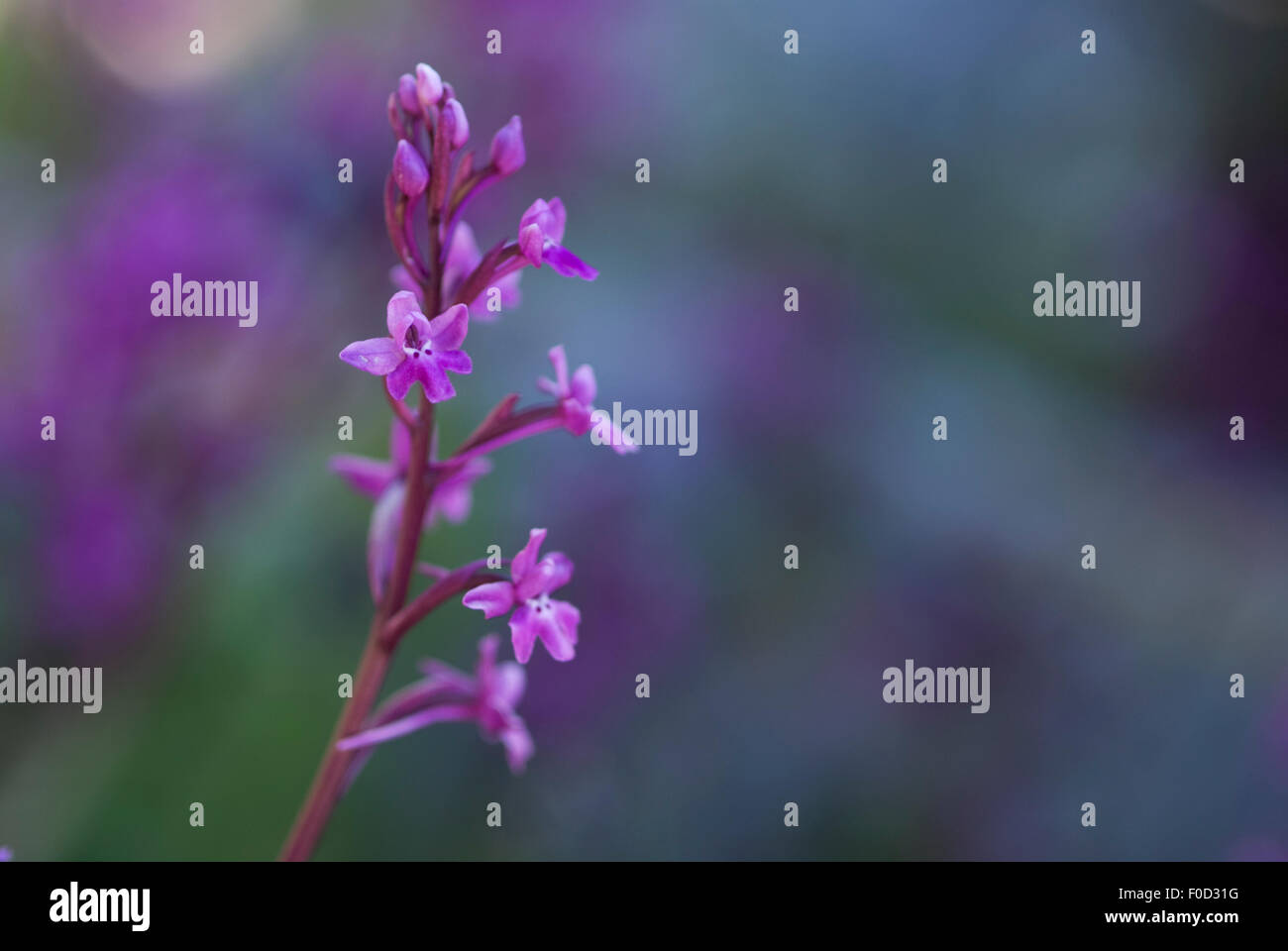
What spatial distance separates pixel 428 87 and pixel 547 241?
191mm

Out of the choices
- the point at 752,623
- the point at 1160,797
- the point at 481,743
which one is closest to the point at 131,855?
the point at 481,743

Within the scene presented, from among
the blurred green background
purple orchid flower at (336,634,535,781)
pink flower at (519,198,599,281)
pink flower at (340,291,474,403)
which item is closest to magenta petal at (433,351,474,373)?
pink flower at (340,291,474,403)

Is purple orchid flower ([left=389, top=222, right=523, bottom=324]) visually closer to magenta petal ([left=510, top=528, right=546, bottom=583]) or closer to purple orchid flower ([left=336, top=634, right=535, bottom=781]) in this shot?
magenta petal ([left=510, top=528, right=546, bottom=583])

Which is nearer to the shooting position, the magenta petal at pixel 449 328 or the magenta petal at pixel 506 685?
the magenta petal at pixel 449 328

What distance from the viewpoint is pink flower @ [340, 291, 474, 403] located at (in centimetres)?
89

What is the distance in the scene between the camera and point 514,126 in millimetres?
1020

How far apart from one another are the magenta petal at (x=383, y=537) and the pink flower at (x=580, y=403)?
0.69 ft

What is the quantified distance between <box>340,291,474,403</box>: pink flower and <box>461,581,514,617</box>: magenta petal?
20 cm

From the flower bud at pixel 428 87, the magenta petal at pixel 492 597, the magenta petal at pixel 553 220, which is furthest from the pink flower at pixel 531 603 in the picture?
the flower bud at pixel 428 87

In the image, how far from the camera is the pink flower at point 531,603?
0.95m

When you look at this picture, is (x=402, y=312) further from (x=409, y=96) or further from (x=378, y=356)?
(x=409, y=96)

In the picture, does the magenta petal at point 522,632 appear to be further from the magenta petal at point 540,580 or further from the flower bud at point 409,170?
the flower bud at point 409,170

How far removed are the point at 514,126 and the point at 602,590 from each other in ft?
5.58

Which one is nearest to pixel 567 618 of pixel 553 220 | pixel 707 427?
pixel 553 220
